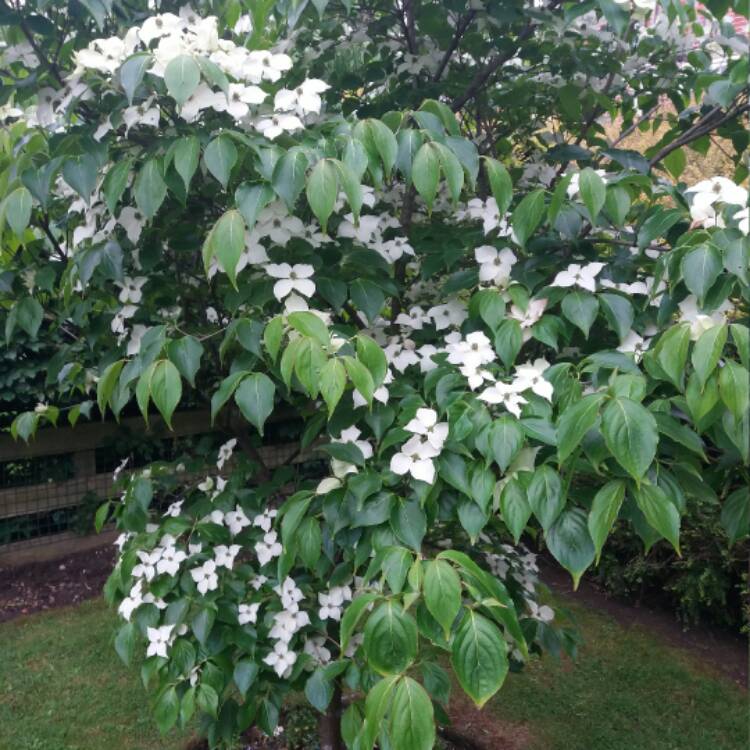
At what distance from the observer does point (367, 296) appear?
1696 mm

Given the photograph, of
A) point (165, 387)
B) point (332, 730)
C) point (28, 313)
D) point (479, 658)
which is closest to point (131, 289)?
point (28, 313)

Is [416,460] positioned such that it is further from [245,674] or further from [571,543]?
[245,674]

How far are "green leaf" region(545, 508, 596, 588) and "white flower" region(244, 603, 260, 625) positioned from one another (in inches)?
36.1

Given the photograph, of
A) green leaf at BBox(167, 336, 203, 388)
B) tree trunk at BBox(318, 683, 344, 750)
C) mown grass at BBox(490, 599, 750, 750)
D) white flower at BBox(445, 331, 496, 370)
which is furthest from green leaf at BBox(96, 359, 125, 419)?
mown grass at BBox(490, 599, 750, 750)

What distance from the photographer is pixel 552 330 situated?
1.54 metres

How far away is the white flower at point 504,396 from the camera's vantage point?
135 cm

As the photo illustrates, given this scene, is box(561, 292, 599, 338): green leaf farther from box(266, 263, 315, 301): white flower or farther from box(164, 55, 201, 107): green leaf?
box(164, 55, 201, 107): green leaf

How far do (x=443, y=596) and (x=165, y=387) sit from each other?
2.11 feet

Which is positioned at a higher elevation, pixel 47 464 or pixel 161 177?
pixel 161 177

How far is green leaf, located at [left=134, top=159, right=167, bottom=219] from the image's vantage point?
4.71ft

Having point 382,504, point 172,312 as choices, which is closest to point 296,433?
point 172,312

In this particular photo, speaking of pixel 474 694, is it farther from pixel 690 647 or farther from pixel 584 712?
pixel 690 647

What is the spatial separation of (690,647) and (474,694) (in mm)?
3389

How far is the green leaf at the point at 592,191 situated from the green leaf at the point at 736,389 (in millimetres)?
479
